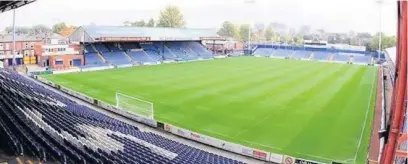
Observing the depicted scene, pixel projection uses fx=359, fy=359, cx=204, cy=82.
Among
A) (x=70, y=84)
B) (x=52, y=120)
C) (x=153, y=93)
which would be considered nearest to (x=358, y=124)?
(x=153, y=93)

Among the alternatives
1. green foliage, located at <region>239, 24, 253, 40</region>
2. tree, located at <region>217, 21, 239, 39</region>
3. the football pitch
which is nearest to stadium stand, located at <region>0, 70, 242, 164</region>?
the football pitch

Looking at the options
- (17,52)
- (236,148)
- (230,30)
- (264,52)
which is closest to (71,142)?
(236,148)

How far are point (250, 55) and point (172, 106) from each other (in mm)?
53255

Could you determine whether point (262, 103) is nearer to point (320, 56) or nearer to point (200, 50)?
point (200, 50)

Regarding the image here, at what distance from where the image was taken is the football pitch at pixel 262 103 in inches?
845

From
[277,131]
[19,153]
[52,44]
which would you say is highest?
[52,44]

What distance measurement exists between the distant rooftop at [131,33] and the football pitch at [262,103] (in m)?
7.12

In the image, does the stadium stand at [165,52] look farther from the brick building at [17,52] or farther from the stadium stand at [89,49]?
the brick building at [17,52]

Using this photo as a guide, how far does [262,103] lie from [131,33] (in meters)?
32.2

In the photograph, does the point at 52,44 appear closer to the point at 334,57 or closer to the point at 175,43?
the point at 175,43

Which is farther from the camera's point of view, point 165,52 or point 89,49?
point 165,52

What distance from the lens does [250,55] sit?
261 ft

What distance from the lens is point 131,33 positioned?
5606 centimetres

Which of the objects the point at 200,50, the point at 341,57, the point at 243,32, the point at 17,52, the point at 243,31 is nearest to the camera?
the point at 17,52
